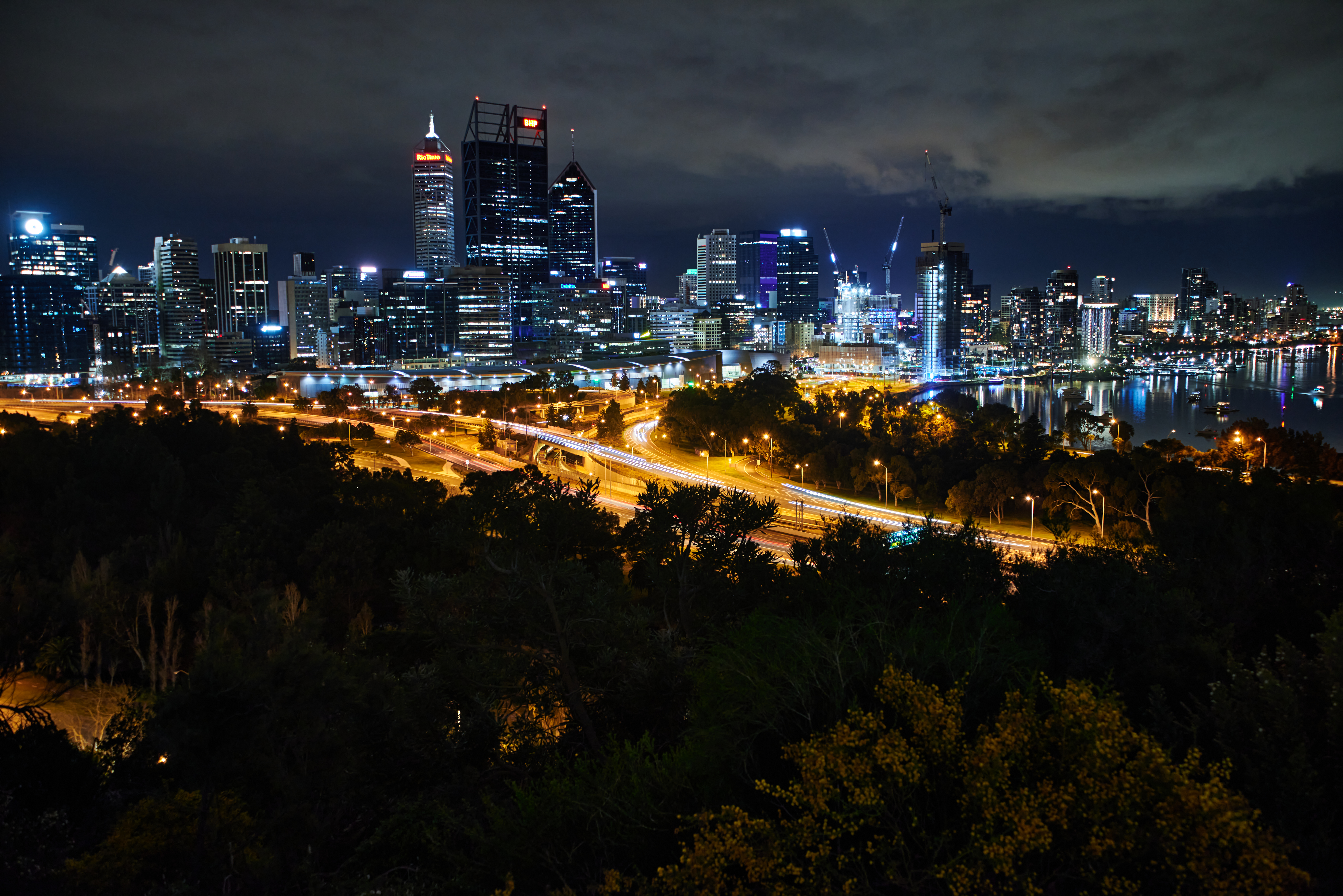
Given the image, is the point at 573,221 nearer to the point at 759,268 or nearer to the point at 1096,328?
the point at 759,268

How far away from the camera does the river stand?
2092 inches

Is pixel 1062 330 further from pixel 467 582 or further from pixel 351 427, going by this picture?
pixel 467 582

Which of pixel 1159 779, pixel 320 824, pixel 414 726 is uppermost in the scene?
pixel 1159 779

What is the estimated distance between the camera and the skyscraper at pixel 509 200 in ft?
402

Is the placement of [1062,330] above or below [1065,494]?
above

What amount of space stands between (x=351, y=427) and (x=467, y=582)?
3384cm

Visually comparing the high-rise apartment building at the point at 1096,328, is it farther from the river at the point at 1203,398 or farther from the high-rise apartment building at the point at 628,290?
the high-rise apartment building at the point at 628,290

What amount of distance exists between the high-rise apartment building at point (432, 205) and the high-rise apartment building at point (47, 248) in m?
51.1

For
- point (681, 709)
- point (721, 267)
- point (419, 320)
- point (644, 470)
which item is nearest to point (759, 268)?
point (721, 267)

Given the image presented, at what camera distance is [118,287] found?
120562 mm

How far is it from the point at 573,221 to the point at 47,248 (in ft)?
249

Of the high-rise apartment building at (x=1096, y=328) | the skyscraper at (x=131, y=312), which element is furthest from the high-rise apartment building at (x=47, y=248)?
the high-rise apartment building at (x=1096, y=328)

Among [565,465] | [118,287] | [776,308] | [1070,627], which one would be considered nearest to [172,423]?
[565,465]

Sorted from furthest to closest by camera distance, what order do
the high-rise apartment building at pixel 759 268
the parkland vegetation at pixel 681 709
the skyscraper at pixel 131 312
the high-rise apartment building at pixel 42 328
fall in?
the high-rise apartment building at pixel 759 268, the skyscraper at pixel 131 312, the high-rise apartment building at pixel 42 328, the parkland vegetation at pixel 681 709
